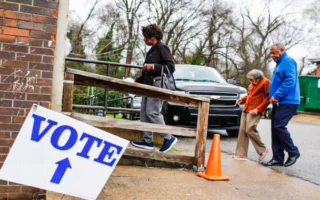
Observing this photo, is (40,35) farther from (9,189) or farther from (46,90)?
(9,189)

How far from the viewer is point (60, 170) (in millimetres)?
2604

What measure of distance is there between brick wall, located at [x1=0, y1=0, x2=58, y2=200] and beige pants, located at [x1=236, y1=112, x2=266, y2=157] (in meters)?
3.51

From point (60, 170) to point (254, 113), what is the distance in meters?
3.78

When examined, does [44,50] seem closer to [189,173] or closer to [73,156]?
[73,156]

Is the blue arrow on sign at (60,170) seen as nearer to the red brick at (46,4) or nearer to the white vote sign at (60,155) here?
the white vote sign at (60,155)

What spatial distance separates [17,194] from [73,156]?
Result: 41.9 inches

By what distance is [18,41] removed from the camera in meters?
3.16

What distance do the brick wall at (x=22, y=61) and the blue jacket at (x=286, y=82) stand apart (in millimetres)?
3453

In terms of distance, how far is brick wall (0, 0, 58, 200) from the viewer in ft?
10.3

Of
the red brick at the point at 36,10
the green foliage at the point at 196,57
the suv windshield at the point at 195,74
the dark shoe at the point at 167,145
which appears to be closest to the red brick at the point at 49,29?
the red brick at the point at 36,10

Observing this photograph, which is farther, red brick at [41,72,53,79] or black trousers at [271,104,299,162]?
black trousers at [271,104,299,162]

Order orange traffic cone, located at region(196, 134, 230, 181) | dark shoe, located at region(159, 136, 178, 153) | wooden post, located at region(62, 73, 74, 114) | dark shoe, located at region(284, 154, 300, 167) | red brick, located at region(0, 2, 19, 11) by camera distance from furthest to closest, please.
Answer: dark shoe, located at region(284, 154, 300, 167) → dark shoe, located at region(159, 136, 178, 153) → orange traffic cone, located at region(196, 134, 230, 181) → wooden post, located at region(62, 73, 74, 114) → red brick, located at region(0, 2, 19, 11)

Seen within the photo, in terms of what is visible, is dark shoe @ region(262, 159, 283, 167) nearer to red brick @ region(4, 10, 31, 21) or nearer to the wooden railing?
the wooden railing

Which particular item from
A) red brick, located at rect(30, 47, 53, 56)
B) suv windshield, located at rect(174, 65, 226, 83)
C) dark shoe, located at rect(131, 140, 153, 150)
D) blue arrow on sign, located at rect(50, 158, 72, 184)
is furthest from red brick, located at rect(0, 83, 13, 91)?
suv windshield, located at rect(174, 65, 226, 83)
